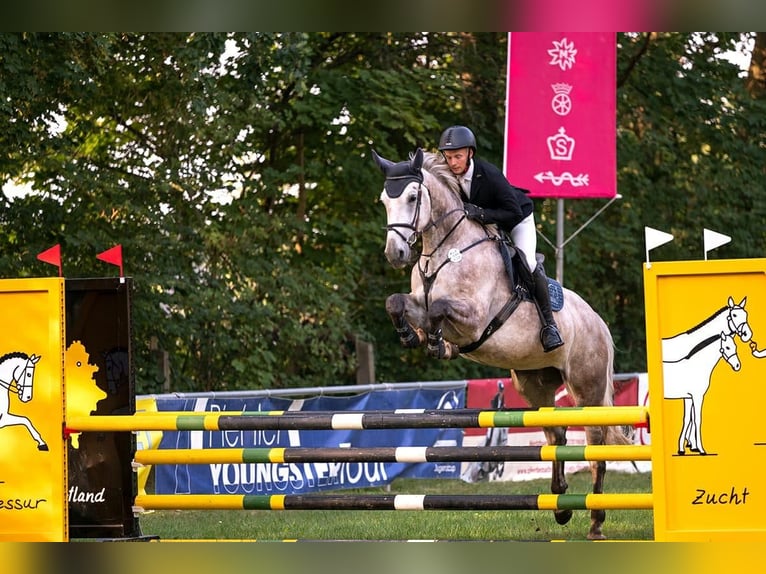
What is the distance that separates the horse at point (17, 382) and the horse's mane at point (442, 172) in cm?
243

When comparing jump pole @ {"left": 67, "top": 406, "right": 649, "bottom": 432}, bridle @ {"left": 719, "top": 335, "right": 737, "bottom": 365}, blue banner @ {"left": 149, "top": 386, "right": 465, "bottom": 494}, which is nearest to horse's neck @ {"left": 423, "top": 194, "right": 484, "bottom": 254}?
jump pole @ {"left": 67, "top": 406, "right": 649, "bottom": 432}

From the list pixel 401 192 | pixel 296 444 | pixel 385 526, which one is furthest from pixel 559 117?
pixel 401 192

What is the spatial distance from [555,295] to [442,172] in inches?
37.6

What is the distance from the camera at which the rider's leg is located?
18.8ft

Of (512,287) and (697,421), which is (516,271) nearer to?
(512,287)

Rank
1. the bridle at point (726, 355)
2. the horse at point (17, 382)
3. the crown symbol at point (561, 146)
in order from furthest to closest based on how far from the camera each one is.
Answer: the crown symbol at point (561, 146) < the horse at point (17, 382) < the bridle at point (726, 355)

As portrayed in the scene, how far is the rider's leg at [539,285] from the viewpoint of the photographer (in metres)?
5.72

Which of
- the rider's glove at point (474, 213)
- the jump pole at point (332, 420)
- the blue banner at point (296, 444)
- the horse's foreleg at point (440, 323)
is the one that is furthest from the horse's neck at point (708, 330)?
the blue banner at point (296, 444)

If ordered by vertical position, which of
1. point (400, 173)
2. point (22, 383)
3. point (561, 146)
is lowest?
point (22, 383)

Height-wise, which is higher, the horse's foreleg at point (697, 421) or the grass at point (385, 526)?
the horse's foreleg at point (697, 421)

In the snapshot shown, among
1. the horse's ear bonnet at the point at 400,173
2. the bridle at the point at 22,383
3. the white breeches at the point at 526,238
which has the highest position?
the horse's ear bonnet at the point at 400,173

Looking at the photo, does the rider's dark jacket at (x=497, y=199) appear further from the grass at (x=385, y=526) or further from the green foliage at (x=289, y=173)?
the green foliage at (x=289, y=173)

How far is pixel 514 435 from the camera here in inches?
428
